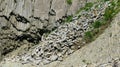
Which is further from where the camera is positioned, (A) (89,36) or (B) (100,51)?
(A) (89,36)

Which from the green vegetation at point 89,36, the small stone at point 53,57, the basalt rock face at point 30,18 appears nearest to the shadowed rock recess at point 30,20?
the basalt rock face at point 30,18

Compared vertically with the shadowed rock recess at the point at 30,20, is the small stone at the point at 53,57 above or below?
below

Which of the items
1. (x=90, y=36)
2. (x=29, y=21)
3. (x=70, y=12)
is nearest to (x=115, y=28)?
(x=90, y=36)

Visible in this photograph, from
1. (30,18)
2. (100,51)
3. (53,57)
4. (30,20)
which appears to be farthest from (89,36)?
(30,18)

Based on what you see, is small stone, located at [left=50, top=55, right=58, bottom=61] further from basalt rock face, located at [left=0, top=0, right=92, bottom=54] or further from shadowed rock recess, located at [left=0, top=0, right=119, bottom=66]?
basalt rock face, located at [left=0, top=0, right=92, bottom=54]

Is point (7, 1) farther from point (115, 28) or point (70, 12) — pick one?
point (115, 28)

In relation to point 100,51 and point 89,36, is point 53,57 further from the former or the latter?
point 100,51

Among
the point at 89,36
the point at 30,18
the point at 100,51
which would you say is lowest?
the point at 100,51

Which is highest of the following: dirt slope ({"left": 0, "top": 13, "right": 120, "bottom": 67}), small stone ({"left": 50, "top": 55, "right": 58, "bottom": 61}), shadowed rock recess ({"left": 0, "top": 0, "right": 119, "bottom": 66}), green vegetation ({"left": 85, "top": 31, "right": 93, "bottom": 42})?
shadowed rock recess ({"left": 0, "top": 0, "right": 119, "bottom": 66})

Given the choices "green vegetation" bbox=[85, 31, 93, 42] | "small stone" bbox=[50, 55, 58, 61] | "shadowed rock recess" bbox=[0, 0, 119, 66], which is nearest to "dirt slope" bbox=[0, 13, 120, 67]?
"small stone" bbox=[50, 55, 58, 61]

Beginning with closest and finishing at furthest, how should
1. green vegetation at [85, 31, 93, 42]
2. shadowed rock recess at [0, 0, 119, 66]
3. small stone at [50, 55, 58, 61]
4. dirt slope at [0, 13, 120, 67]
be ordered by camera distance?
dirt slope at [0, 13, 120, 67] < green vegetation at [85, 31, 93, 42] < small stone at [50, 55, 58, 61] < shadowed rock recess at [0, 0, 119, 66]

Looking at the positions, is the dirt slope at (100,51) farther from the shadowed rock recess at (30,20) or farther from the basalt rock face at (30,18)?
the basalt rock face at (30,18)

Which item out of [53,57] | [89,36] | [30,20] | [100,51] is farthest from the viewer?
[30,20]

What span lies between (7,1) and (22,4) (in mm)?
2341
